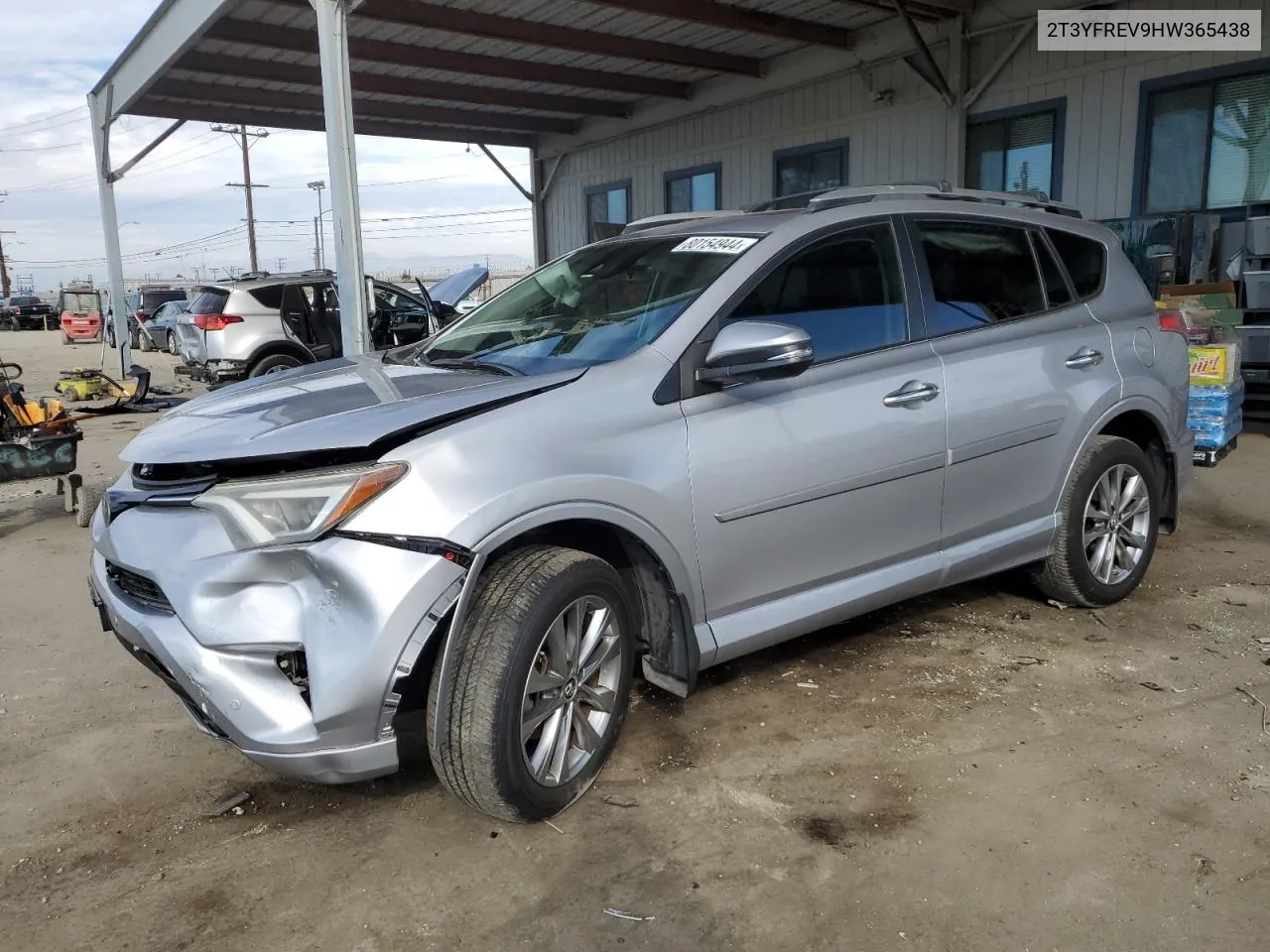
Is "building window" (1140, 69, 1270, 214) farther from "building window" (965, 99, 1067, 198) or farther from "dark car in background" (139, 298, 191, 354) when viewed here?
"dark car in background" (139, 298, 191, 354)

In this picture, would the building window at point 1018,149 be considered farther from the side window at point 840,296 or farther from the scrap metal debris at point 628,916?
the scrap metal debris at point 628,916

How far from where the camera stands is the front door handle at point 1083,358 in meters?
3.95

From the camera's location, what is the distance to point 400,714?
2545 mm

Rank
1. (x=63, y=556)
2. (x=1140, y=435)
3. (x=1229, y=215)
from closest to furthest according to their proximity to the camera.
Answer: (x=1140, y=435), (x=63, y=556), (x=1229, y=215)

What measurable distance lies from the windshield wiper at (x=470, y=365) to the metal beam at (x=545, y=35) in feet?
26.1

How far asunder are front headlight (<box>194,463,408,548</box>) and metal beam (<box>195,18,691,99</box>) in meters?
10.5

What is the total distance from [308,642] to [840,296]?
2.10 m

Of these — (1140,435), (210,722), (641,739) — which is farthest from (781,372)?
(1140,435)

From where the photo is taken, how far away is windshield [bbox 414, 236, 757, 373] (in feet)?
10.1

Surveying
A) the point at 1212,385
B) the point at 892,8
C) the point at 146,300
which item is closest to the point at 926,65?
the point at 892,8

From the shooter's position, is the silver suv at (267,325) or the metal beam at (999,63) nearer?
the metal beam at (999,63)

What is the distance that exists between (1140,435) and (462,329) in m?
3.08

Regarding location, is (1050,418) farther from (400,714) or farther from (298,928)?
(298,928)

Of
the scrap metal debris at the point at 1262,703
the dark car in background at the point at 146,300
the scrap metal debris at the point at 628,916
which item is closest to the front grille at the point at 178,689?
the scrap metal debris at the point at 628,916
